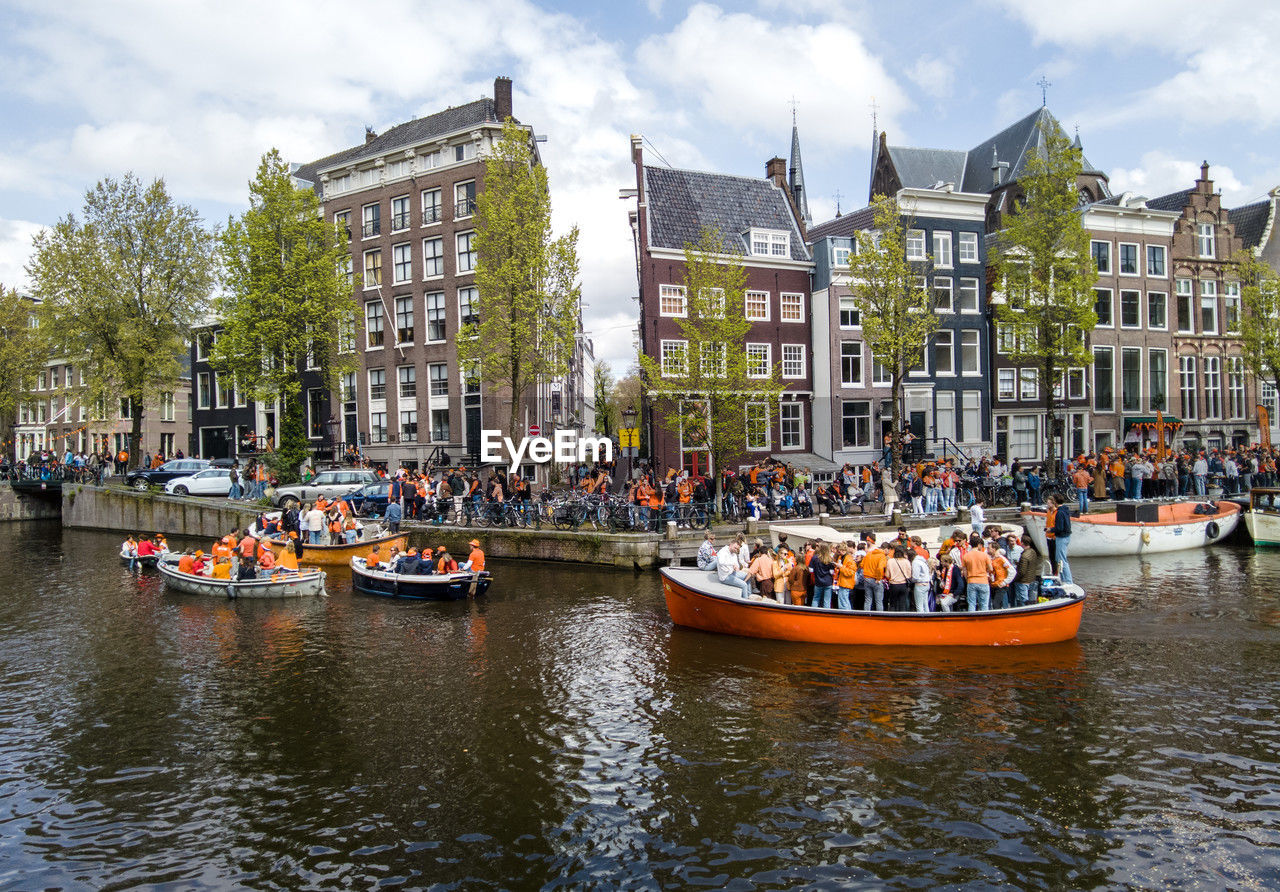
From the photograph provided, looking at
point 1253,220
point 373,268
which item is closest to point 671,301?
point 373,268

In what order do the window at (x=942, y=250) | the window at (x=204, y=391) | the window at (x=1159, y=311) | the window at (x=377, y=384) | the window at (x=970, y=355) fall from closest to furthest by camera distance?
the window at (x=942, y=250), the window at (x=970, y=355), the window at (x=377, y=384), the window at (x=1159, y=311), the window at (x=204, y=391)

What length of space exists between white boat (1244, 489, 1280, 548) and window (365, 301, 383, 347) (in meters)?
42.8

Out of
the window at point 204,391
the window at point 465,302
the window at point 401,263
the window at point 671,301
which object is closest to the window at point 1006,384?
the window at point 671,301

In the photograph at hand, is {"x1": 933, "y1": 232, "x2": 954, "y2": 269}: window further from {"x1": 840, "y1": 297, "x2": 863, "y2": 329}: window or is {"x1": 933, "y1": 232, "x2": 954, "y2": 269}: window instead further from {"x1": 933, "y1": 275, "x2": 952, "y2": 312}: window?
{"x1": 840, "y1": 297, "x2": 863, "y2": 329}: window

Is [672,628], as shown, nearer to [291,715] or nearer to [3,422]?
[291,715]

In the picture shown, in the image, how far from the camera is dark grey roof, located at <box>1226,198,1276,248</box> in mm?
51438

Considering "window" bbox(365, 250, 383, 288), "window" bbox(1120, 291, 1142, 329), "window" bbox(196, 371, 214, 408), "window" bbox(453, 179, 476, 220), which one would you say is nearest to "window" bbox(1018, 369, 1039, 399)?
"window" bbox(1120, 291, 1142, 329)

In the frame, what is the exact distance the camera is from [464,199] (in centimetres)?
4409

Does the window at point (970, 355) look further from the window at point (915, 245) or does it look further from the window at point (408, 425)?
the window at point (408, 425)

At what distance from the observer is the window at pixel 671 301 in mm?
39000

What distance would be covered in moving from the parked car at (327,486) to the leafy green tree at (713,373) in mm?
14343

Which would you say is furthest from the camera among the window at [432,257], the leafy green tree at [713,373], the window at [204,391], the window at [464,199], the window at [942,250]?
the window at [204,391]

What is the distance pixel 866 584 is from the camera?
17.4 metres

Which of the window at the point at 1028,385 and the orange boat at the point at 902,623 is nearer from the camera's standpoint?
the orange boat at the point at 902,623
